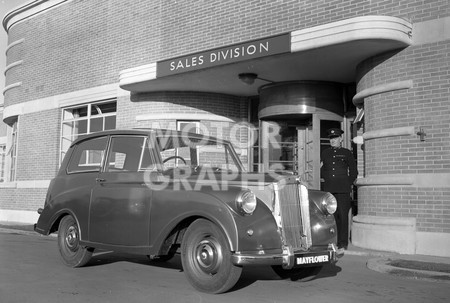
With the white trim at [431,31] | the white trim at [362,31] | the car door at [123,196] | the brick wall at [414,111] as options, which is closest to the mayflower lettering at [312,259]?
the car door at [123,196]

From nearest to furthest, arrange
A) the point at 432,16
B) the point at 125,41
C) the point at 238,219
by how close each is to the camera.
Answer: the point at 238,219
the point at 432,16
the point at 125,41

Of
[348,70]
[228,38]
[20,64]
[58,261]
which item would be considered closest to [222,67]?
[228,38]

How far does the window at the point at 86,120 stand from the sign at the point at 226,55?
3257mm

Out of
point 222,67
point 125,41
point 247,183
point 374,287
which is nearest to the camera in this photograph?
point 247,183

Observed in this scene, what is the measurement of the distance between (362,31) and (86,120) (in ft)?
28.5

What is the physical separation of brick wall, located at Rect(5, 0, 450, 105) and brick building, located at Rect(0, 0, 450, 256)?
31 millimetres

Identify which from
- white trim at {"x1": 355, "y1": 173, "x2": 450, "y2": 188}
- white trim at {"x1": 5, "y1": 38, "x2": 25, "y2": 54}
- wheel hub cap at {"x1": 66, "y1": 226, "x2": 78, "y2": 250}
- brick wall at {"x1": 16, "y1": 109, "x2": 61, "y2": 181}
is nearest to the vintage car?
wheel hub cap at {"x1": 66, "y1": 226, "x2": 78, "y2": 250}

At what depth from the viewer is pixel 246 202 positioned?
15.4 ft

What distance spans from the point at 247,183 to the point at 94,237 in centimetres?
221

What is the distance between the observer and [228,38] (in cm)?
1028

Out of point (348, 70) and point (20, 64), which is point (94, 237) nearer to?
point (348, 70)

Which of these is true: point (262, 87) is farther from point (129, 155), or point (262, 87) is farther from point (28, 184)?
point (28, 184)

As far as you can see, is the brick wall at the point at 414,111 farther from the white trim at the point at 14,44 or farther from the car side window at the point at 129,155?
the white trim at the point at 14,44

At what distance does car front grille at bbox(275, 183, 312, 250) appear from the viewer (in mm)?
4934
